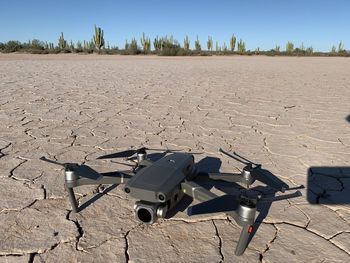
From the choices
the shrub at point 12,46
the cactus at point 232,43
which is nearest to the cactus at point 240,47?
the cactus at point 232,43

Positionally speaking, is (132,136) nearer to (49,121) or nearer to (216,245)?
(49,121)

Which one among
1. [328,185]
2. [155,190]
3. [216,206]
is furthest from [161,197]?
[328,185]

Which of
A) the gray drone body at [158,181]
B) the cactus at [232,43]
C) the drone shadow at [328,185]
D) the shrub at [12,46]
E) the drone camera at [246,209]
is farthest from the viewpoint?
the cactus at [232,43]

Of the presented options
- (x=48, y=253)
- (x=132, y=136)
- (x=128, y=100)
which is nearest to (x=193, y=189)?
(x=48, y=253)

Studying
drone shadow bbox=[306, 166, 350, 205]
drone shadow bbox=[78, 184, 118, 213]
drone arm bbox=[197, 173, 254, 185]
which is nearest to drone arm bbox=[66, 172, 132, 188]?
drone shadow bbox=[78, 184, 118, 213]

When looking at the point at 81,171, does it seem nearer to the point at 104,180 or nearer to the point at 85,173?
the point at 85,173

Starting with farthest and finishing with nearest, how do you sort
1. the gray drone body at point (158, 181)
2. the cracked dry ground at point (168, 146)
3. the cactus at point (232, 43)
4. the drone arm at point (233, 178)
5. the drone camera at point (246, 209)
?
1. the cactus at point (232, 43)
2. the drone arm at point (233, 178)
3. the cracked dry ground at point (168, 146)
4. the gray drone body at point (158, 181)
5. the drone camera at point (246, 209)

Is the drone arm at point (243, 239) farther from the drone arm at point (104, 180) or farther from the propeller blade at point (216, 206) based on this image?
the drone arm at point (104, 180)
